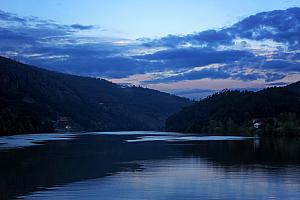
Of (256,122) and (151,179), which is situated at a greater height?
(256,122)

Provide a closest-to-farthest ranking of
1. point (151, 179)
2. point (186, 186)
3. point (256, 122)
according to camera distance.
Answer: point (186, 186) < point (151, 179) < point (256, 122)

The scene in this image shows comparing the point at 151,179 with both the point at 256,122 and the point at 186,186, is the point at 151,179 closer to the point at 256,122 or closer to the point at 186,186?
the point at 186,186

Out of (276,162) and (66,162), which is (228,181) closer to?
(276,162)

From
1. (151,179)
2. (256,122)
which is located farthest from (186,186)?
(256,122)

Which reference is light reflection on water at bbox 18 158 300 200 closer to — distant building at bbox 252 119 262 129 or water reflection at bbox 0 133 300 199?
water reflection at bbox 0 133 300 199

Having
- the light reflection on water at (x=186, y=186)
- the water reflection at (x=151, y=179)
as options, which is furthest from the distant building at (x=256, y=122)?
the light reflection on water at (x=186, y=186)

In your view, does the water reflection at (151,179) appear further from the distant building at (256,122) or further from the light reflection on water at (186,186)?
the distant building at (256,122)

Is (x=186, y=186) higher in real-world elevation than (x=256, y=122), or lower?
lower

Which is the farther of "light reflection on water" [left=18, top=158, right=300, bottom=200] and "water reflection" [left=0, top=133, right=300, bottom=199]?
"water reflection" [left=0, top=133, right=300, bottom=199]

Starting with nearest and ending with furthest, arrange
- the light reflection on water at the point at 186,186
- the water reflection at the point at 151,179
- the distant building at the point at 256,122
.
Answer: the light reflection on water at the point at 186,186, the water reflection at the point at 151,179, the distant building at the point at 256,122

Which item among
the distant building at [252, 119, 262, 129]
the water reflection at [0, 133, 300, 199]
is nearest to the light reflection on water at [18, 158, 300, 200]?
the water reflection at [0, 133, 300, 199]

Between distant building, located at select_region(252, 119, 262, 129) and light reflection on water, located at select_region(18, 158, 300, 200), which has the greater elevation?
distant building, located at select_region(252, 119, 262, 129)

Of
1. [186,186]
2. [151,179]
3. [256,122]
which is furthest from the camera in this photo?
[256,122]

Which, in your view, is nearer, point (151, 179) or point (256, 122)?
point (151, 179)
